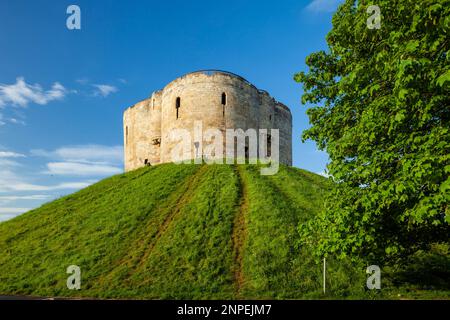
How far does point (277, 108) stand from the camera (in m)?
43.8

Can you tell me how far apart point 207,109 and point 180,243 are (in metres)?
20.7

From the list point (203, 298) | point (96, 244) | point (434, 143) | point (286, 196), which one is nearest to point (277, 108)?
point (286, 196)

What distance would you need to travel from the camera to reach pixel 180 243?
17094 mm

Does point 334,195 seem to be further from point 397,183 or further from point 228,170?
point 228,170

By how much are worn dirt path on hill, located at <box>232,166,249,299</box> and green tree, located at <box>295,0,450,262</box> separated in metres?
4.50

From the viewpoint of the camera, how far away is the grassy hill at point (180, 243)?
1338 centimetres

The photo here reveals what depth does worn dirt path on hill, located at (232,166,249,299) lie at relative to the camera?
13931 millimetres

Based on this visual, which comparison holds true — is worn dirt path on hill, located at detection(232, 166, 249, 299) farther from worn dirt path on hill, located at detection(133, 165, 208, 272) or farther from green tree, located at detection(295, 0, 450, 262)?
green tree, located at detection(295, 0, 450, 262)

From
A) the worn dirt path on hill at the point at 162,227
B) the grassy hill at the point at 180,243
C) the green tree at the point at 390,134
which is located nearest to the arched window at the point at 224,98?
the worn dirt path on hill at the point at 162,227

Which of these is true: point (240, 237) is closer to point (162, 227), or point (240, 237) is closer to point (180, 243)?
point (180, 243)

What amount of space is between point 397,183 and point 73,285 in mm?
13215

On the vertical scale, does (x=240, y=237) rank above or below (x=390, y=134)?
below

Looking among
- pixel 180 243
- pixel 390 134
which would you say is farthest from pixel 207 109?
pixel 390 134

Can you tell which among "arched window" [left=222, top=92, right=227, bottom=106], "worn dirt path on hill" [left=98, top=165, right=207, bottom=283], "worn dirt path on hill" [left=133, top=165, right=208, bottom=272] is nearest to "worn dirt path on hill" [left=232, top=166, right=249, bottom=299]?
"worn dirt path on hill" [left=133, top=165, right=208, bottom=272]
